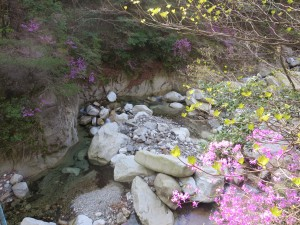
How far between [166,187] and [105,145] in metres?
1.67

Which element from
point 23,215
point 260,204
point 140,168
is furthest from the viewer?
point 140,168

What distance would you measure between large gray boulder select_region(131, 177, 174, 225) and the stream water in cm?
15

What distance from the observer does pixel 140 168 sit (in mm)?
4430

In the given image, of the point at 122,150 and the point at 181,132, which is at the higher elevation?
the point at 181,132

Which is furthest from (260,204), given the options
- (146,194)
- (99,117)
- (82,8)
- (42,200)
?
(82,8)

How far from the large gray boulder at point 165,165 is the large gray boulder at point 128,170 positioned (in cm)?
10

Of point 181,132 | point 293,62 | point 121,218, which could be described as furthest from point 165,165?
point 293,62

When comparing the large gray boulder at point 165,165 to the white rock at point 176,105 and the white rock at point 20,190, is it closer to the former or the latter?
the white rock at point 20,190

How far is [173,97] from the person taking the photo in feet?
23.9

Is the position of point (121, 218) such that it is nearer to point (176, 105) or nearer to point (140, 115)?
point (140, 115)

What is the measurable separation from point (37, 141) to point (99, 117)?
1859mm

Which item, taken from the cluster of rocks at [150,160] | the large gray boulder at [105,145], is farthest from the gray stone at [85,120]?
the large gray boulder at [105,145]

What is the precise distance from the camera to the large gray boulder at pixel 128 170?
4.38 metres

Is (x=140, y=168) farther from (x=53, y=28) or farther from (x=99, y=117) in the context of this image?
(x=53, y=28)
